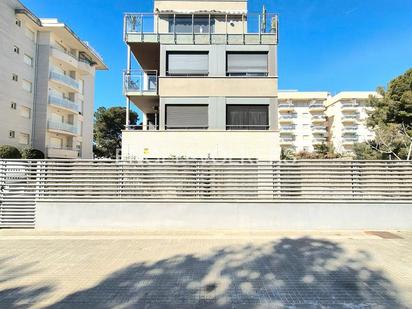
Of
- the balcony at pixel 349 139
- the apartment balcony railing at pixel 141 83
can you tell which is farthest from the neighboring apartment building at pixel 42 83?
the balcony at pixel 349 139

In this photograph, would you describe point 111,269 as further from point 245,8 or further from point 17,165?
point 245,8

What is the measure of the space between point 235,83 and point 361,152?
673 inches

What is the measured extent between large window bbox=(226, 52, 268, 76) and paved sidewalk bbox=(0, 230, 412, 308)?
10226 millimetres

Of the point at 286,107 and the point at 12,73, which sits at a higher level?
the point at 286,107

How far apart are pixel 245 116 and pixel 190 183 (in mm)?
8183

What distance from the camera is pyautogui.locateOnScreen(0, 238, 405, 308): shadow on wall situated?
3561mm

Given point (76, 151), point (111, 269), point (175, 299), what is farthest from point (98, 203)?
point (76, 151)

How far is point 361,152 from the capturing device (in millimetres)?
25547

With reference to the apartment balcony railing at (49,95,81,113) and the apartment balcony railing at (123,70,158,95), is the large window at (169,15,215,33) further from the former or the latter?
the apartment balcony railing at (49,95,81,113)

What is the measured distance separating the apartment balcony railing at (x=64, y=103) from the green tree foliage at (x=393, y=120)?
31.5m

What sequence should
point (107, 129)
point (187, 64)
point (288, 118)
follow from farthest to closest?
point (288, 118) → point (107, 129) → point (187, 64)

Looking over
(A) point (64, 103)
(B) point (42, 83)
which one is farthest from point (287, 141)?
(B) point (42, 83)

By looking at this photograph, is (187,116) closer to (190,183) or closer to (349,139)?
(190,183)

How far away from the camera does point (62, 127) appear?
3181 cm
